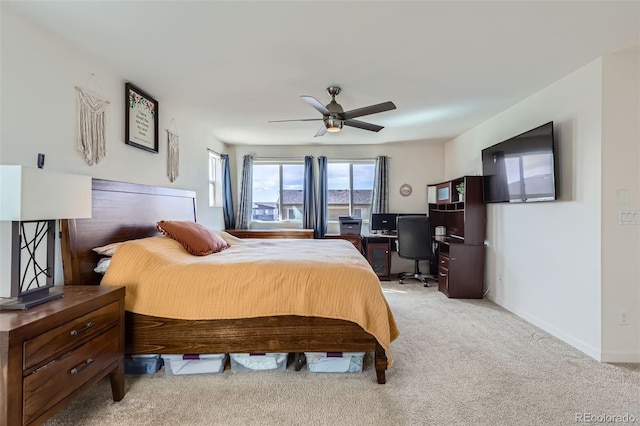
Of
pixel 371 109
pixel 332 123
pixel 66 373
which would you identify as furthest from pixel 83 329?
pixel 371 109

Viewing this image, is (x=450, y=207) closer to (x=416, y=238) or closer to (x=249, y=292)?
(x=416, y=238)

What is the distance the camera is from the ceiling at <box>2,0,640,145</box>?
1.79 metres

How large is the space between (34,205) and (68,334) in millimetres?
647

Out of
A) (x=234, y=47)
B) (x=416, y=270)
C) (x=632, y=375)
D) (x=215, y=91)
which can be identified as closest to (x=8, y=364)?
(x=234, y=47)

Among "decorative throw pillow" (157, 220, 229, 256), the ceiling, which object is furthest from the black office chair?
"decorative throw pillow" (157, 220, 229, 256)

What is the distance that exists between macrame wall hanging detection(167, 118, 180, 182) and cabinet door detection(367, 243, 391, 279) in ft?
10.5

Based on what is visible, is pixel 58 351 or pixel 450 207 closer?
pixel 58 351

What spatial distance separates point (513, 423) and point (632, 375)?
1.28 m

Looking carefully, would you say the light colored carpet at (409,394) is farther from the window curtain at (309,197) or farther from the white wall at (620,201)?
the window curtain at (309,197)

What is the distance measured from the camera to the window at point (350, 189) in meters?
5.82

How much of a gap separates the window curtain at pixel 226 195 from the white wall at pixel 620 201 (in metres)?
4.83

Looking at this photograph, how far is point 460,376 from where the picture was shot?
2.12 m

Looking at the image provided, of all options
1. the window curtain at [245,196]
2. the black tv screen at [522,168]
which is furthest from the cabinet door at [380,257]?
the window curtain at [245,196]

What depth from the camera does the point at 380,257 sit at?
5.15m
